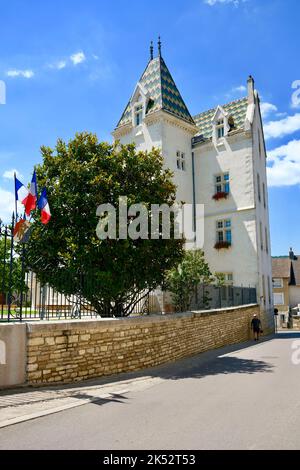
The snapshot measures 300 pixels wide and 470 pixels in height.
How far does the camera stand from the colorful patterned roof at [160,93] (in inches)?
1035

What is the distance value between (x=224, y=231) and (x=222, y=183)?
11.0ft

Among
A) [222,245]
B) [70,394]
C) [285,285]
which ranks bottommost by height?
[70,394]

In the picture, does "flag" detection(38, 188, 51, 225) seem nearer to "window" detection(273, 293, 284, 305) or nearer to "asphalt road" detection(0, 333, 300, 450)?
"asphalt road" detection(0, 333, 300, 450)

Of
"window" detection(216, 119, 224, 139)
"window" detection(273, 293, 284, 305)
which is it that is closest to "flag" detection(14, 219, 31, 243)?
"window" detection(216, 119, 224, 139)

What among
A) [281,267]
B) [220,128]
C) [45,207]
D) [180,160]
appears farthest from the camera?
[281,267]

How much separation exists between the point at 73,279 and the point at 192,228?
52.8 feet

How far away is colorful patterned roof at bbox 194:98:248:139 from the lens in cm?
2772

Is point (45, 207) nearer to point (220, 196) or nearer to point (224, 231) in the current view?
point (220, 196)

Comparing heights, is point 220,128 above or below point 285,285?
above

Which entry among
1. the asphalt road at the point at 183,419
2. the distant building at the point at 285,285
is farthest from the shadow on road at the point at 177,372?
the distant building at the point at 285,285

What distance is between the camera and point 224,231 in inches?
1057

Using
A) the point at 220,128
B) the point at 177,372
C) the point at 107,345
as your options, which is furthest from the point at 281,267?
the point at 107,345

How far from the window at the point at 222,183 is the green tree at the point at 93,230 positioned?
46.4 feet
